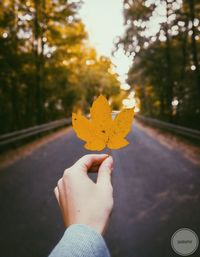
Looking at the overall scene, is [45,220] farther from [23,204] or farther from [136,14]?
[136,14]

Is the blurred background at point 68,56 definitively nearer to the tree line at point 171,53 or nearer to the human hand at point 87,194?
the tree line at point 171,53

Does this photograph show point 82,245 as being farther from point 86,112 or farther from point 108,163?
point 86,112

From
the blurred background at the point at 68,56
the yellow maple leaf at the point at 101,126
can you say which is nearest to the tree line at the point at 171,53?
the blurred background at the point at 68,56

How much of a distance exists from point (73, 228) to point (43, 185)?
513 centimetres

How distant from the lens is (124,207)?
4.47 metres

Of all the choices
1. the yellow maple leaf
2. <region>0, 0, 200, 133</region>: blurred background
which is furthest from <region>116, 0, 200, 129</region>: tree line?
the yellow maple leaf

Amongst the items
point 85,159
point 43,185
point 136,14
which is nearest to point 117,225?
point 43,185

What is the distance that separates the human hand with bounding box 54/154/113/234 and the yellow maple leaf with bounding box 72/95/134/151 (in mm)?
29

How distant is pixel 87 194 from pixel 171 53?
15.1 metres

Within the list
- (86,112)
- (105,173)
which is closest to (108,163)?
(105,173)

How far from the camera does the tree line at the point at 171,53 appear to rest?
10.6 meters

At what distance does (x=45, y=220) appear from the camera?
Result: 4.05m

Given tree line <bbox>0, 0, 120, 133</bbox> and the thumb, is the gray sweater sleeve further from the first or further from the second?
tree line <bbox>0, 0, 120, 133</bbox>

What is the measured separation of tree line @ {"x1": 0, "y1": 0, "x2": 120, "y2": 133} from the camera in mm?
11891
